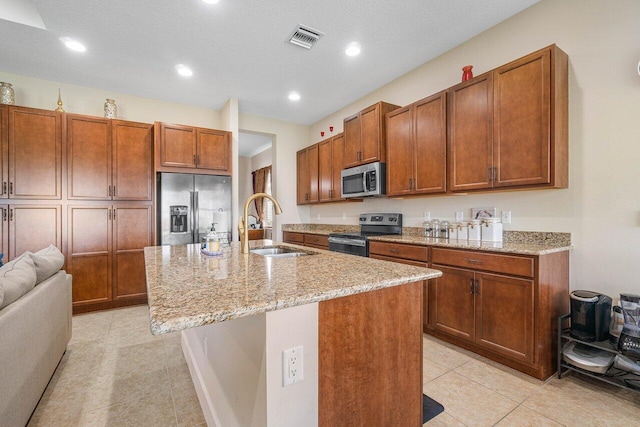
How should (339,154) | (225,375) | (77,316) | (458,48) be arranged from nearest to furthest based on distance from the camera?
(225,375), (458,48), (77,316), (339,154)

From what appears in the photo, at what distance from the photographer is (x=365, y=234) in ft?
12.4

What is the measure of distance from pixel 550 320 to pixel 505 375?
1.66 feet

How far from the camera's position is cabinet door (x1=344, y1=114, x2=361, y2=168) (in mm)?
3920

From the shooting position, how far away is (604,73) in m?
2.09

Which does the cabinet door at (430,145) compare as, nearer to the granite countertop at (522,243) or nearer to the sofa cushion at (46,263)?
the granite countertop at (522,243)

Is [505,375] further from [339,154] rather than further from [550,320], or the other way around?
[339,154]

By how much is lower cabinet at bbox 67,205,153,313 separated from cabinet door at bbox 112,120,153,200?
211mm

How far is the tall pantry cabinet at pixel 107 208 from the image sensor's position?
136 inches

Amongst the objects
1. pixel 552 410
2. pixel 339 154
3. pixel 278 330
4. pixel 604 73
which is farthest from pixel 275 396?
pixel 339 154

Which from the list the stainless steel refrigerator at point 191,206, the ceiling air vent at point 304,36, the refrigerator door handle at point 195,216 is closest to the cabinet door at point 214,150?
the stainless steel refrigerator at point 191,206

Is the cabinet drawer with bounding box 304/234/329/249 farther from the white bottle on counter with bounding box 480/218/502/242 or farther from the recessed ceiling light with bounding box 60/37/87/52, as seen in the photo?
the recessed ceiling light with bounding box 60/37/87/52

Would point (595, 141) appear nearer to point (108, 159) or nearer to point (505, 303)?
point (505, 303)

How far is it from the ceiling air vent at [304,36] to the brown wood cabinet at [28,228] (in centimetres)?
332

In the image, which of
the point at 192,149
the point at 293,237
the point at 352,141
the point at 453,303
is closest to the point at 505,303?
the point at 453,303
